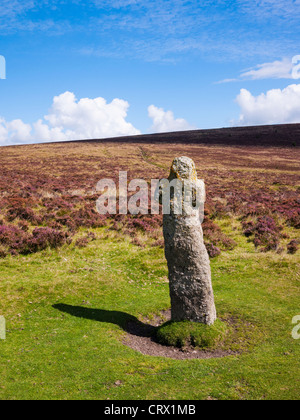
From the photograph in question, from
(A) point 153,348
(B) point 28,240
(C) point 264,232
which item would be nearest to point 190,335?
(A) point 153,348

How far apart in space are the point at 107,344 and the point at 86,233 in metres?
11.8

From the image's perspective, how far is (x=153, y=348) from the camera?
31.2 ft

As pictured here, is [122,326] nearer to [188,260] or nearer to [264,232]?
[188,260]

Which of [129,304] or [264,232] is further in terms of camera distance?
[264,232]

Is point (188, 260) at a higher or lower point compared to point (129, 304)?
higher

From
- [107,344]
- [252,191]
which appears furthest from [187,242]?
[252,191]

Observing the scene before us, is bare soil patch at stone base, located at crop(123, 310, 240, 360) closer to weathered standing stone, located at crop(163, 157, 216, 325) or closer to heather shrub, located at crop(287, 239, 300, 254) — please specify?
weathered standing stone, located at crop(163, 157, 216, 325)

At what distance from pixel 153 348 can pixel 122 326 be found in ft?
4.66

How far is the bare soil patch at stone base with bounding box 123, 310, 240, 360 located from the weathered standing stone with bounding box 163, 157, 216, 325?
3.11 ft

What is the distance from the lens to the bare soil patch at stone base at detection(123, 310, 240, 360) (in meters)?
9.11

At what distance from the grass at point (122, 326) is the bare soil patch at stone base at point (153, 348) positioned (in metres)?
0.35

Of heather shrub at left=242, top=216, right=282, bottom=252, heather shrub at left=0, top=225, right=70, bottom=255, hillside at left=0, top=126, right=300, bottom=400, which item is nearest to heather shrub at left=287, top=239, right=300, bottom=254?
hillside at left=0, top=126, right=300, bottom=400

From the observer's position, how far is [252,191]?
36.6 metres
